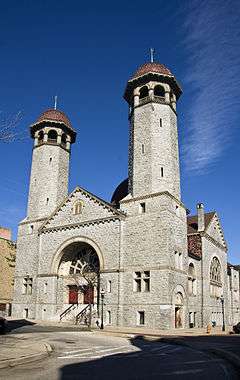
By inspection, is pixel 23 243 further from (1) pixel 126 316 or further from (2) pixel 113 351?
(2) pixel 113 351

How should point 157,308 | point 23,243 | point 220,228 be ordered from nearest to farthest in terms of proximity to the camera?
point 157,308, point 23,243, point 220,228

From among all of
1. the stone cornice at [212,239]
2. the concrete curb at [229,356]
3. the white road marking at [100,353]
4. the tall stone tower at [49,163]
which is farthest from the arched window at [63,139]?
the concrete curb at [229,356]

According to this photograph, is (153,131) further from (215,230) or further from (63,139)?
(215,230)

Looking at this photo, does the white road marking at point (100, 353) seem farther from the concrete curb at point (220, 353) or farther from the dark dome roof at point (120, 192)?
the dark dome roof at point (120, 192)

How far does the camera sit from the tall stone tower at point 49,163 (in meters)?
42.5

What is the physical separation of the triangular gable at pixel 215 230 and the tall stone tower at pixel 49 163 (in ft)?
55.6

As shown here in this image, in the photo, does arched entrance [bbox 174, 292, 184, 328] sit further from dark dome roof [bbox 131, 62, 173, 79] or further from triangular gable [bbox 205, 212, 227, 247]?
dark dome roof [bbox 131, 62, 173, 79]

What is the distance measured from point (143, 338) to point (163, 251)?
9.50m

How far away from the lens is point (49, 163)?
43469 millimetres

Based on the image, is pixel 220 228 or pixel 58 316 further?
pixel 220 228

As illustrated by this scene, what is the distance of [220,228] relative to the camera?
5078 cm

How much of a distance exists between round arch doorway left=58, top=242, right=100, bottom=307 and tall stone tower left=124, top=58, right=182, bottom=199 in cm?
807

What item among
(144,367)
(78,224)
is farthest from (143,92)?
(144,367)

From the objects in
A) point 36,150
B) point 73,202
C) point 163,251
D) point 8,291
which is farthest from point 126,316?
point 8,291
